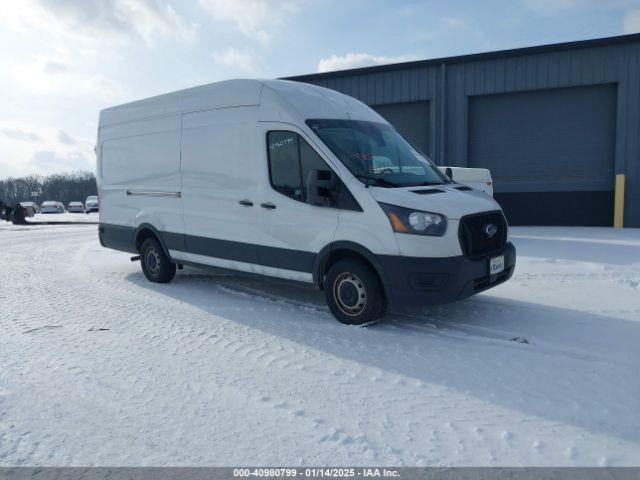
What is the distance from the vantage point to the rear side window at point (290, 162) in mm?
5520

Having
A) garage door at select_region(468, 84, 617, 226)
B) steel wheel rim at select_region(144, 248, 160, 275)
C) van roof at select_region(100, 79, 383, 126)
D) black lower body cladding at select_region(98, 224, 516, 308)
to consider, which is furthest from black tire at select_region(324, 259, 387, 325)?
garage door at select_region(468, 84, 617, 226)

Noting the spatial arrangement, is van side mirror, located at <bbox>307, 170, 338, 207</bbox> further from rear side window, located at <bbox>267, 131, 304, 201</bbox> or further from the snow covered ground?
the snow covered ground

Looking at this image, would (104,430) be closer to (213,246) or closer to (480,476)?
(480,476)

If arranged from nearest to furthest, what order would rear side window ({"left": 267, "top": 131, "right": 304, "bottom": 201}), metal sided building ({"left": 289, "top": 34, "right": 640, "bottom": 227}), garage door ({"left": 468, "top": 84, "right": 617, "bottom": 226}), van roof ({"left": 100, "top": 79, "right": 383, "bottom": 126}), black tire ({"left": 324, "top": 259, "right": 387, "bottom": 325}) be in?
1. black tire ({"left": 324, "top": 259, "right": 387, "bottom": 325})
2. rear side window ({"left": 267, "top": 131, "right": 304, "bottom": 201})
3. van roof ({"left": 100, "top": 79, "right": 383, "bottom": 126})
4. metal sided building ({"left": 289, "top": 34, "right": 640, "bottom": 227})
5. garage door ({"left": 468, "top": 84, "right": 617, "bottom": 226})

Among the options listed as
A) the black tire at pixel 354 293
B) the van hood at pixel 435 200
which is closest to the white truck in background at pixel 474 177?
the van hood at pixel 435 200

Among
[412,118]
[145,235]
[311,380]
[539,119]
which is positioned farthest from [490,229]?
[412,118]

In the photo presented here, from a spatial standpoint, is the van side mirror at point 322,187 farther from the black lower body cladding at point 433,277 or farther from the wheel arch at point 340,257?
the black lower body cladding at point 433,277

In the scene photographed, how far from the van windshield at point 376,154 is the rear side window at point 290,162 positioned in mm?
210

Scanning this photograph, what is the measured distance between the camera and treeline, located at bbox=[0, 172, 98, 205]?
105875 mm

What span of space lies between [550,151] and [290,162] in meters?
15.2

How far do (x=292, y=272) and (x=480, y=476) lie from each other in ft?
11.5

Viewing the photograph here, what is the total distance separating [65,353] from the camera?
4.49m

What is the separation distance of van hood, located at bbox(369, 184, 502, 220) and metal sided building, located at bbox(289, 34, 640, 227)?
47.1 feet

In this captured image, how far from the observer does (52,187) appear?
10850 cm
